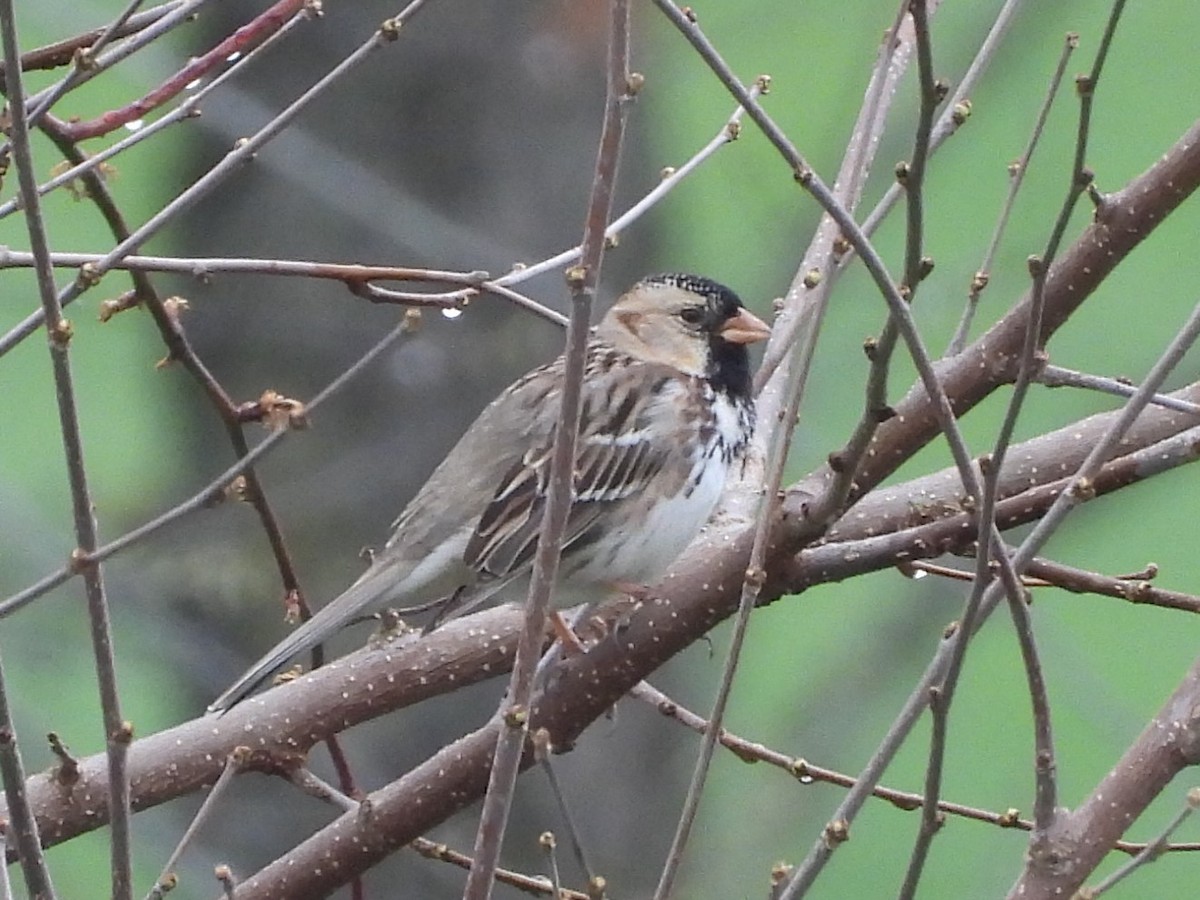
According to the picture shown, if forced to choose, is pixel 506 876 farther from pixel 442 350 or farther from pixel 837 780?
pixel 442 350

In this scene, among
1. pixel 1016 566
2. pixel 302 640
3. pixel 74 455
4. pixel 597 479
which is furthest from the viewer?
pixel 597 479

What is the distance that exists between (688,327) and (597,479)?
50cm

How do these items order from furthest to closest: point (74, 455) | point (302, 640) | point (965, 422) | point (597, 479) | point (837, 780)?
point (965, 422) < point (597, 479) < point (302, 640) < point (837, 780) < point (74, 455)

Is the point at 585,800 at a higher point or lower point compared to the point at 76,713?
lower

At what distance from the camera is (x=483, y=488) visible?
138 inches

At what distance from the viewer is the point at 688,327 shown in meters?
3.88

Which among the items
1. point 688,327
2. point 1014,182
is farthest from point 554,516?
point 688,327

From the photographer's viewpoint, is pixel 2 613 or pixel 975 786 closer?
pixel 2 613

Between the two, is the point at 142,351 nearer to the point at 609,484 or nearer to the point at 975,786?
the point at 975,786

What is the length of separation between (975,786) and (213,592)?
4.28m

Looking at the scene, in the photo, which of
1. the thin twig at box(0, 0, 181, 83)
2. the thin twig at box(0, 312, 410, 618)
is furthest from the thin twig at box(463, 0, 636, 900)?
the thin twig at box(0, 0, 181, 83)

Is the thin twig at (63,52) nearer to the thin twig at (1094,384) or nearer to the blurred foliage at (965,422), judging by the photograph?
the thin twig at (1094,384)

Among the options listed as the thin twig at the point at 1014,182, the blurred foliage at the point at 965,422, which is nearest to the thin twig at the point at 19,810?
the thin twig at the point at 1014,182

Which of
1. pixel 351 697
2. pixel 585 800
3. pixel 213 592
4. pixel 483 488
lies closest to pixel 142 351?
pixel 213 592
